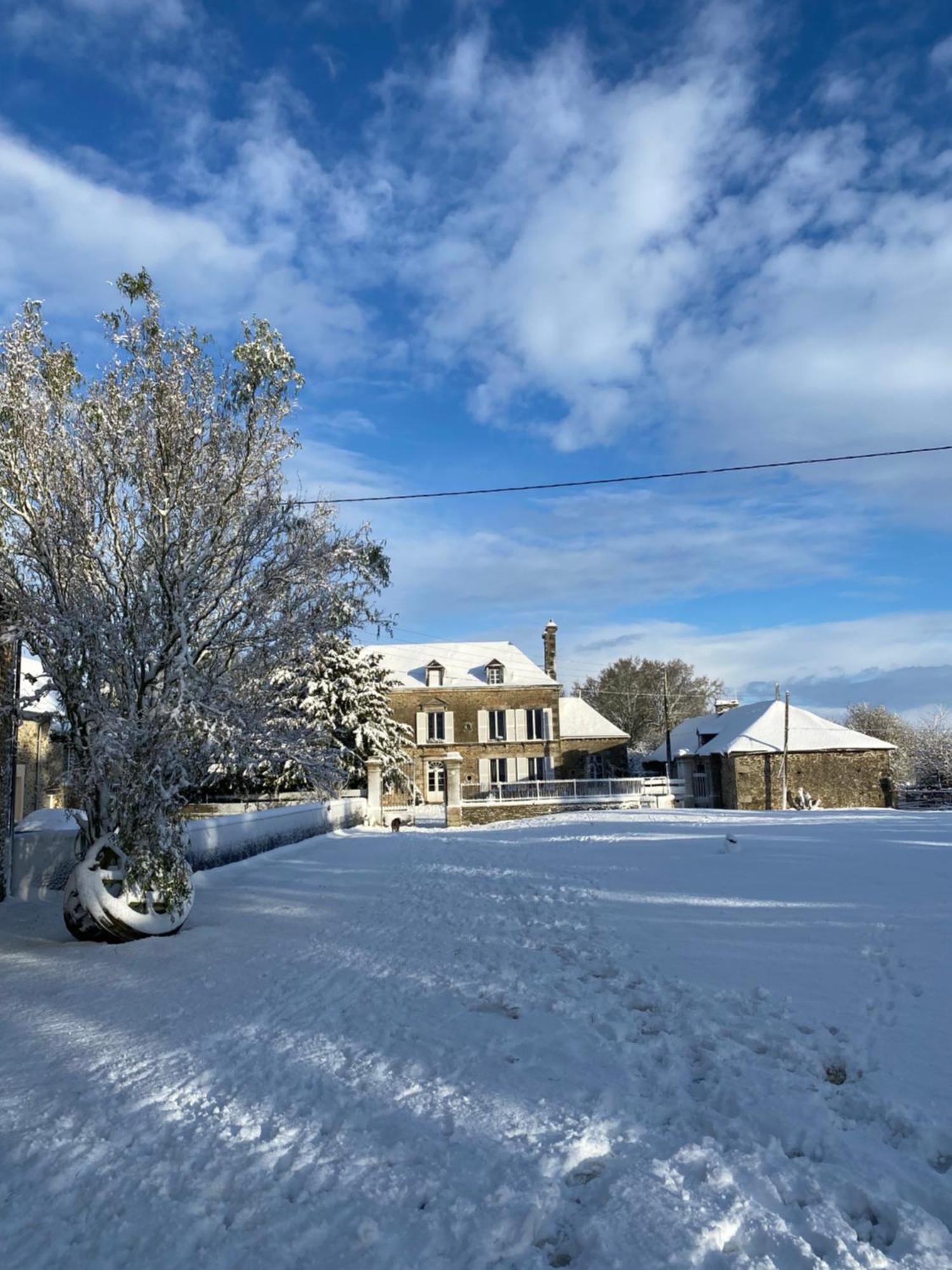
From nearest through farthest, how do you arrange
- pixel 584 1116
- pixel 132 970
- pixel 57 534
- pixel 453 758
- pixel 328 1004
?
pixel 584 1116
pixel 328 1004
pixel 132 970
pixel 57 534
pixel 453 758

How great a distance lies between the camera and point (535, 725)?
40.5m

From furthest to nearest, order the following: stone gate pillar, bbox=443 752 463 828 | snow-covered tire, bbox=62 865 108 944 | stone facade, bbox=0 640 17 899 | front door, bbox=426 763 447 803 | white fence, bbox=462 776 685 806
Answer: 1. front door, bbox=426 763 447 803
2. white fence, bbox=462 776 685 806
3. stone gate pillar, bbox=443 752 463 828
4. stone facade, bbox=0 640 17 899
5. snow-covered tire, bbox=62 865 108 944

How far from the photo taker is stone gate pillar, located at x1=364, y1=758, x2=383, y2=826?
1110 inches

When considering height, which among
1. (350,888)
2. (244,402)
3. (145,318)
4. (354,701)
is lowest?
(350,888)

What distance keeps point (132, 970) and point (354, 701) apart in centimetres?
2377

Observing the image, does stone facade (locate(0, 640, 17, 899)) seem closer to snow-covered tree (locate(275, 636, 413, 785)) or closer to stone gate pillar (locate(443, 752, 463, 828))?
snow-covered tree (locate(275, 636, 413, 785))

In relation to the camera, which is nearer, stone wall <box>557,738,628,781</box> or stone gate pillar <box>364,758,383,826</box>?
stone gate pillar <box>364,758,383,826</box>

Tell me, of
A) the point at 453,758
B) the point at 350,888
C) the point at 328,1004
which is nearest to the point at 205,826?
the point at 350,888

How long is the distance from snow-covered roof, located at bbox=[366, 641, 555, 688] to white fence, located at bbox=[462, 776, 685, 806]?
26.6 feet

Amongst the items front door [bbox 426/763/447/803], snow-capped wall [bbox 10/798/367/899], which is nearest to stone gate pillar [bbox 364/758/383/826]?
snow-capped wall [bbox 10/798/367/899]

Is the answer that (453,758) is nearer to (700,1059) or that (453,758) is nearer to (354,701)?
(354,701)

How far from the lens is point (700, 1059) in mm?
4434

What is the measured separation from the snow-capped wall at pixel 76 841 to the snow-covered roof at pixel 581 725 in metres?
22.8

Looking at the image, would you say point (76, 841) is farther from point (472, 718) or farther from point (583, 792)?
point (472, 718)
